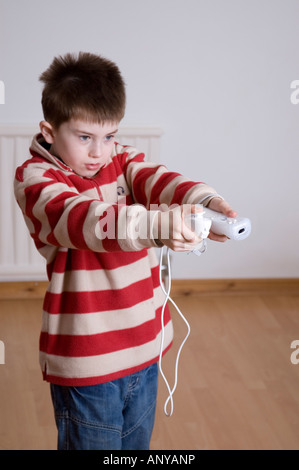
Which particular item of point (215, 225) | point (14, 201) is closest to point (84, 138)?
point (215, 225)

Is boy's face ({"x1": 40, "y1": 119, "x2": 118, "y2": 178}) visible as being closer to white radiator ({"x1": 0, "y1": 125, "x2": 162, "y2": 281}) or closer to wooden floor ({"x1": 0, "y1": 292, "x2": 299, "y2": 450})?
wooden floor ({"x1": 0, "y1": 292, "x2": 299, "y2": 450})

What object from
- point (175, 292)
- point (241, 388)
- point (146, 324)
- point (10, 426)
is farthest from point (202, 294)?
point (146, 324)

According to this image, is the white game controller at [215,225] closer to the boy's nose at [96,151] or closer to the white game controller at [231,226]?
the white game controller at [231,226]

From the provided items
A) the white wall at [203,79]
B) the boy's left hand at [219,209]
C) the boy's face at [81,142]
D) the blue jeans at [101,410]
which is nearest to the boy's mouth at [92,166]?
the boy's face at [81,142]

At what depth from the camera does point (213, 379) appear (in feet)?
7.20

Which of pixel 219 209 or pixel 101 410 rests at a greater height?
pixel 219 209

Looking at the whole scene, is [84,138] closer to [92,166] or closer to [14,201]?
[92,166]

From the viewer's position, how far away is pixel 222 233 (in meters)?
1.07

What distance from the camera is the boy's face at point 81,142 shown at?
114 centimetres

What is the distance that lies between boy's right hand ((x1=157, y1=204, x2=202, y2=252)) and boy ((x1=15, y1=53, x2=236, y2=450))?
0.02 metres

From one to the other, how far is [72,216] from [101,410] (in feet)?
1.31

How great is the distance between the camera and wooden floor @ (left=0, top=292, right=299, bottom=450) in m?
1.93

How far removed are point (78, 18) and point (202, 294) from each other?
115 cm
